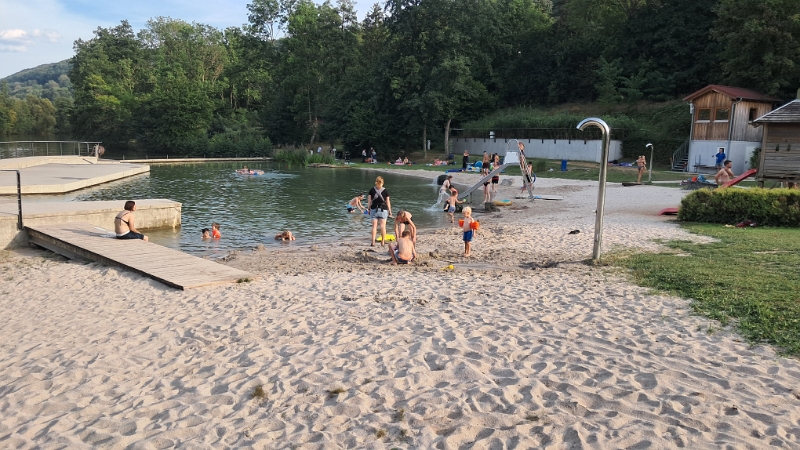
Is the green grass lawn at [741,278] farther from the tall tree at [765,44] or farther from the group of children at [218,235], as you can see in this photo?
the tall tree at [765,44]

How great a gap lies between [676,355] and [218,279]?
697 centimetres

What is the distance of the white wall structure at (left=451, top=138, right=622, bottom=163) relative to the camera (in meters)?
42.5

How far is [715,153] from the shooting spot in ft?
112

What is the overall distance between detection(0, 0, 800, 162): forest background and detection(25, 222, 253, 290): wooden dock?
1419 inches

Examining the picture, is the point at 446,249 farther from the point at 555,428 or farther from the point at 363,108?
the point at 363,108

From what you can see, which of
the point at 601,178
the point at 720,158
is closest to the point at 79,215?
the point at 601,178

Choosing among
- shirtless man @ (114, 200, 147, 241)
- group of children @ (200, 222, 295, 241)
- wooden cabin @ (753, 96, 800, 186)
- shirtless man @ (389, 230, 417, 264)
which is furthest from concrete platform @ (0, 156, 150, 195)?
wooden cabin @ (753, 96, 800, 186)

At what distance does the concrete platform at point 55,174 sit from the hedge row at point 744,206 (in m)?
22.3

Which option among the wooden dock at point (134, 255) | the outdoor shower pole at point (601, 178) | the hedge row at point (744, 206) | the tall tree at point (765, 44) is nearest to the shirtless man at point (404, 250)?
A: the wooden dock at point (134, 255)

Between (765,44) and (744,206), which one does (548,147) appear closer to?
(765,44)

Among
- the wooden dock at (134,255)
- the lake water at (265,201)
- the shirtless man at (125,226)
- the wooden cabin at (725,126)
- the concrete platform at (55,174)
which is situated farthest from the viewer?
the wooden cabin at (725,126)

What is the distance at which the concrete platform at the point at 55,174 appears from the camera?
2400cm

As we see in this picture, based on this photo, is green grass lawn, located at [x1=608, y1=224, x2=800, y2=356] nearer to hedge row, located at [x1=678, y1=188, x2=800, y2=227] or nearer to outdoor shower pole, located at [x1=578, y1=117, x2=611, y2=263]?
outdoor shower pole, located at [x1=578, y1=117, x2=611, y2=263]

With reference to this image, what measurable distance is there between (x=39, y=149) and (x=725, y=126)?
146ft
